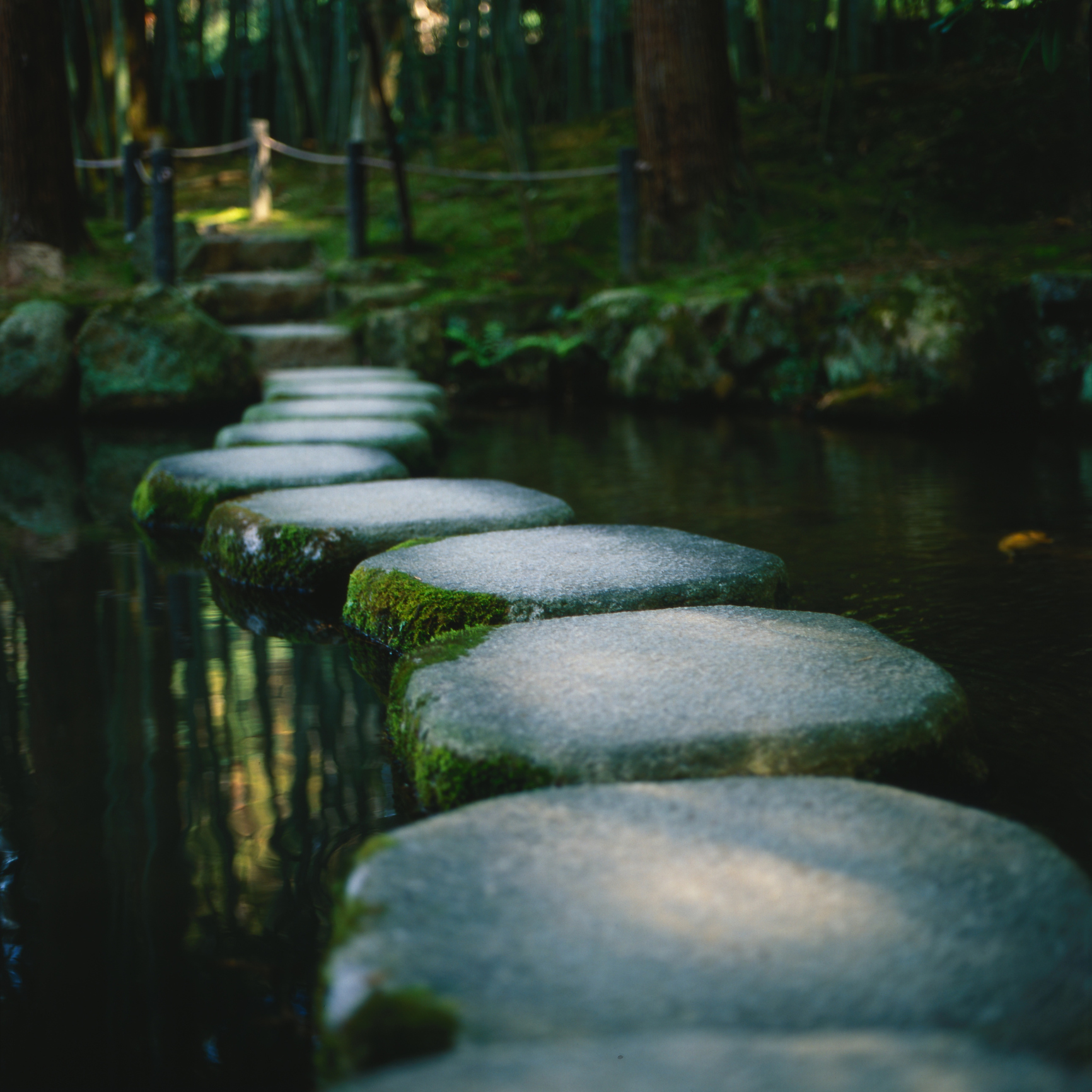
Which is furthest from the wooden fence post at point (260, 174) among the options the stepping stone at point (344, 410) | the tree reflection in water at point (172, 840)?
the tree reflection in water at point (172, 840)

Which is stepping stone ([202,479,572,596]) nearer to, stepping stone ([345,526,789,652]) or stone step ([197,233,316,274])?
stepping stone ([345,526,789,652])

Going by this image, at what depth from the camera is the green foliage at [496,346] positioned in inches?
281

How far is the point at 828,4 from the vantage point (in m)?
12.7

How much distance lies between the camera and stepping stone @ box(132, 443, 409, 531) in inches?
117

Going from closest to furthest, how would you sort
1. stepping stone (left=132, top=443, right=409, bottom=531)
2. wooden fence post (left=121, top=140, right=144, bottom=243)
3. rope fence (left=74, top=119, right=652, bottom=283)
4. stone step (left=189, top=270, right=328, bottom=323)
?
stepping stone (left=132, top=443, right=409, bottom=531) < rope fence (left=74, top=119, right=652, bottom=283) < stone step (left=189, top=270, right=328, bottom=323) < wooden fence post (left=121, top=140, right=144, bottom=243)

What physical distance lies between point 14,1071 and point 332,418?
334 cm

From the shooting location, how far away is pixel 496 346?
7238 mm

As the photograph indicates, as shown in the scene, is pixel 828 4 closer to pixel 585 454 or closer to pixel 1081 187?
pixel 1081 187

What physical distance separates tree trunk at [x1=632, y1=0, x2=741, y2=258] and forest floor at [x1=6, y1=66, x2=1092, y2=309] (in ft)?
0.78

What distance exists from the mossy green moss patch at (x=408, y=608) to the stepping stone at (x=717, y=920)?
75cm

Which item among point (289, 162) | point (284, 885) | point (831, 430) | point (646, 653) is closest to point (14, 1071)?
point (284, 885)

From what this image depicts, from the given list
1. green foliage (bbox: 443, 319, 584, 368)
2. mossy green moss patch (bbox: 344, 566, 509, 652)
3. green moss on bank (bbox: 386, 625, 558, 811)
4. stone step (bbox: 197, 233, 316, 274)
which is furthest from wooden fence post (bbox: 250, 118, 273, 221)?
green moss on bank (bbox: 386, 625, 558, 811)

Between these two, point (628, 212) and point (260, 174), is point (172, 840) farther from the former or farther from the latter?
point (260, 174)

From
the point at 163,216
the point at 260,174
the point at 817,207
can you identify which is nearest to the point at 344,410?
the point at 163,216
